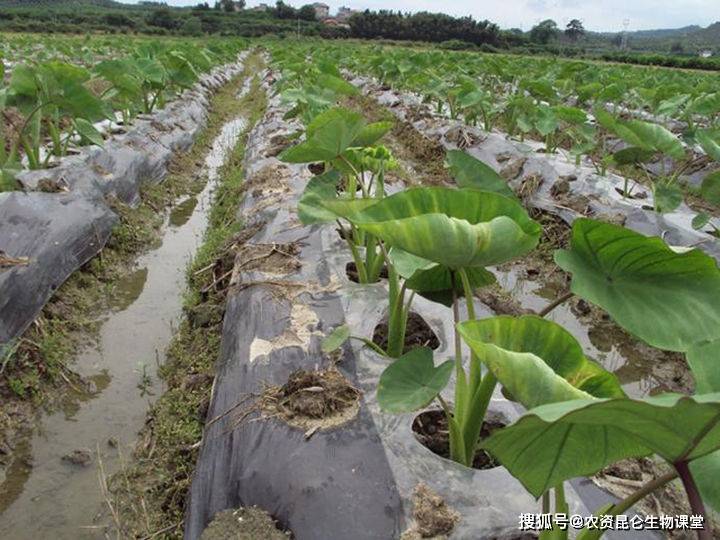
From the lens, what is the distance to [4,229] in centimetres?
318

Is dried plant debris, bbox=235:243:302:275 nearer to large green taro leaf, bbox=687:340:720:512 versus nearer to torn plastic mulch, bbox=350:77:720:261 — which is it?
large green taro leaf, bbox=687:340:720:512

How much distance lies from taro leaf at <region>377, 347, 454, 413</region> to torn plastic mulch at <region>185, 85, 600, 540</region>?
26 centimetres

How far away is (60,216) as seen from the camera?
11.7ft

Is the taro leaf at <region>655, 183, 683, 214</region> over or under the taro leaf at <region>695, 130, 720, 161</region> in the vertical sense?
under

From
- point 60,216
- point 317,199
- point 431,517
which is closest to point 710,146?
point 317,199

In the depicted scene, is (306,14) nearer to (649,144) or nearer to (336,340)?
(649,144)

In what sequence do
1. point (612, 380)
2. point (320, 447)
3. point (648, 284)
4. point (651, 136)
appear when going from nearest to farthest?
1. point (612, 380)
2. point (648, 284)
3. point (320, 447)
4. point (651, 136)

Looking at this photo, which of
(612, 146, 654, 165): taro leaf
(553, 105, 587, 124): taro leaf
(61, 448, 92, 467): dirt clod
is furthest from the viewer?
(553, 105, 587, 124): taro leaf

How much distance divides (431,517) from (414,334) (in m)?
1.14

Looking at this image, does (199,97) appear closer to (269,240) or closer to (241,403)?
(269,240)

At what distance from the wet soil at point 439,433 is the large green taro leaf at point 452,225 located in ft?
2.55

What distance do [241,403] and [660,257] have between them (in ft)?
4.81

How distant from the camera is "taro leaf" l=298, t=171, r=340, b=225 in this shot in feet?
7.34

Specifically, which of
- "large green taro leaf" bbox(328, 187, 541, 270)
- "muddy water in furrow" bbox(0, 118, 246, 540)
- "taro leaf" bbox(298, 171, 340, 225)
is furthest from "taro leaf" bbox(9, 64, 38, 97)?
"large green taro leaf" bbox(328, 187, 541, 270)
